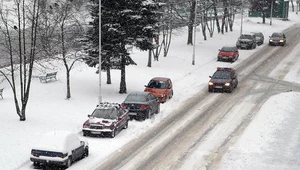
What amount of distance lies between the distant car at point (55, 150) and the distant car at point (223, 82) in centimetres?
1975

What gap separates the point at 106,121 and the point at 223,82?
50.8 ft

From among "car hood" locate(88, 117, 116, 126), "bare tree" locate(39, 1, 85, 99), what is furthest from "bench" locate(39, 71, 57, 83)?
"car hood" locate(88, 117, 116, 126)

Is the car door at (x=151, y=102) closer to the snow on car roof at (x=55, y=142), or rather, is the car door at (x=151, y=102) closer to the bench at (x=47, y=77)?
the bench at (x=47, y=77)

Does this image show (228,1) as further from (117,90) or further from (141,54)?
Answer: (117,90)

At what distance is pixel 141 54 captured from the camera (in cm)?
5384

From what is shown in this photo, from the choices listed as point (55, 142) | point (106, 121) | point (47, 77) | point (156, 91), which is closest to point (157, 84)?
point (156, 91)

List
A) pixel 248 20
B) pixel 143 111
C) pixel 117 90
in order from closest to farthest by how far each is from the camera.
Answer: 1. pixel 143 111
2. pixel 117 90
3. pixel 248 20

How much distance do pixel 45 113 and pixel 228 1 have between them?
48.3 m

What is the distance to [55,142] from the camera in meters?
20.9

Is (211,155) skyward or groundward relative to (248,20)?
groundward

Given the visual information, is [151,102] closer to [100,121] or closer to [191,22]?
[100,121]

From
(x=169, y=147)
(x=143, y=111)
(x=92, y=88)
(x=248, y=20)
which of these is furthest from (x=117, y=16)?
(x=248, y=20)

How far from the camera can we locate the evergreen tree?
35.9 meters

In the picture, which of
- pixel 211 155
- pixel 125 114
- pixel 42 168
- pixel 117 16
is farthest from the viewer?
pixel 117 16
